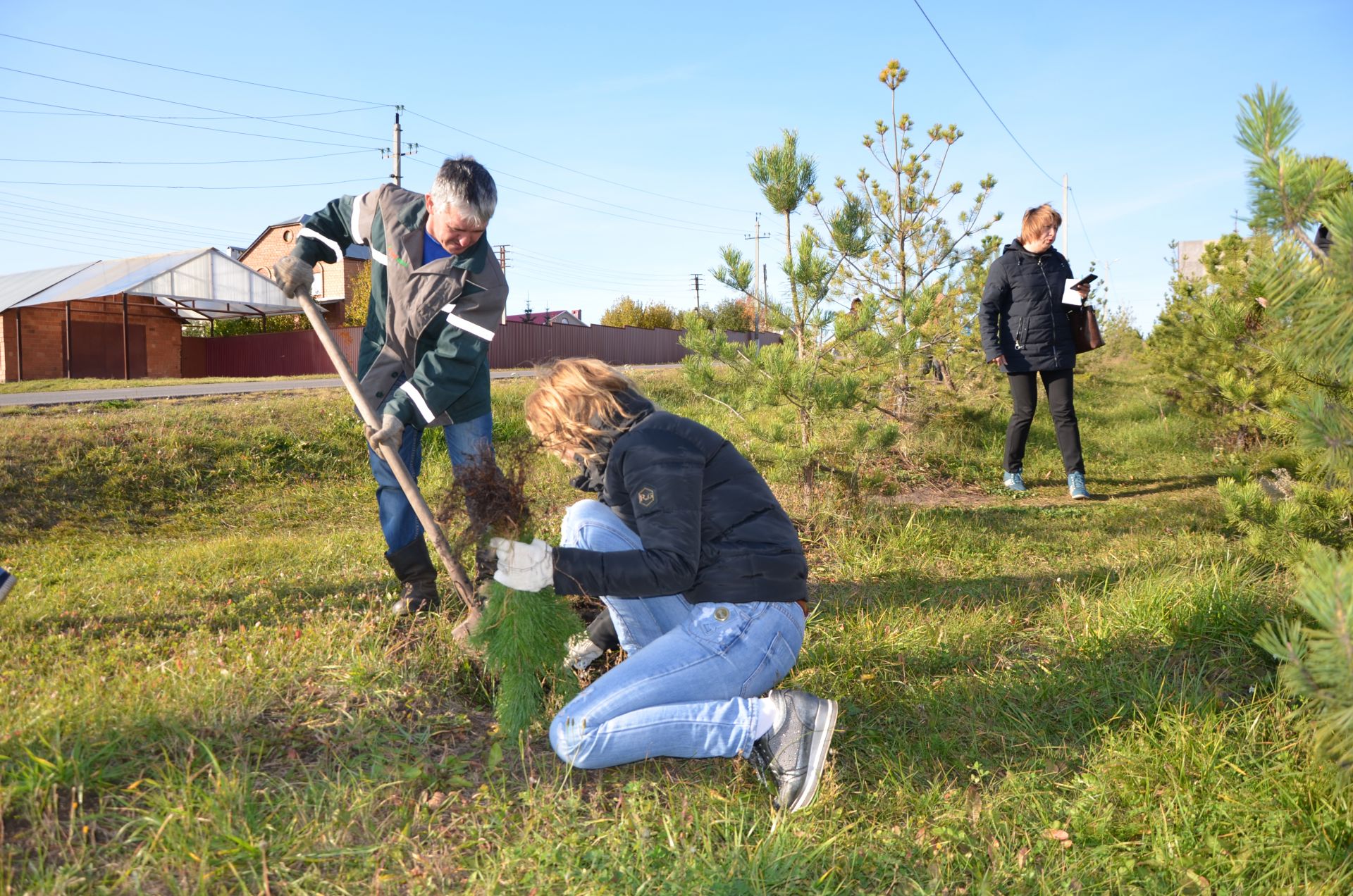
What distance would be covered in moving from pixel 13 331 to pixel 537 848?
1141 inches

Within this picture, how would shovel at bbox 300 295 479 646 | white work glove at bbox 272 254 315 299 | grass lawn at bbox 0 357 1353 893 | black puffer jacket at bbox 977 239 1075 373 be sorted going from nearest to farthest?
grass lawn at bbox 0 357 1353 893 → shovel at bbox 300 295 479 646 → white work glove at bbox 272 254 315 299 → black puffer jacket at bbox 977 239 1075 373

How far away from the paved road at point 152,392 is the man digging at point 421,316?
617 centimetres

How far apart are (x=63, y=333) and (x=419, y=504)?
28.8 m

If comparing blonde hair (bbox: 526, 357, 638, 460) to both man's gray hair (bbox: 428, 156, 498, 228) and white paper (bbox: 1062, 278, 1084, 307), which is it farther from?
white paper (bbox: 1062, 278, 1084, 307)

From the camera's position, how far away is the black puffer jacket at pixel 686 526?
2312mm

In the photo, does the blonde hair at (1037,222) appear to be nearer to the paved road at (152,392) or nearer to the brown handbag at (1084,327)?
the brown handbag at (1084,327)

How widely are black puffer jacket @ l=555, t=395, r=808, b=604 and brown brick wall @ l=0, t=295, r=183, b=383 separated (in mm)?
27776

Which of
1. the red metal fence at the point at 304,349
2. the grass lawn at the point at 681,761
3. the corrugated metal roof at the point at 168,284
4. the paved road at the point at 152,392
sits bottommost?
the grass lawn at the point at 681,761

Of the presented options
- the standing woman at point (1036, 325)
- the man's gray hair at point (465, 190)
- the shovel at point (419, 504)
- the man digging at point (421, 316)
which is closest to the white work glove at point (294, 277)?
the man digging at point (421, 316)

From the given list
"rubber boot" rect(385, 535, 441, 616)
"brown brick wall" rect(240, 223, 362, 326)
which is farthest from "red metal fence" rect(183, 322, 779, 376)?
"rubber boot" rect(385, 535, 441, 616)

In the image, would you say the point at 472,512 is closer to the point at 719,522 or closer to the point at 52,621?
the point at 719,522

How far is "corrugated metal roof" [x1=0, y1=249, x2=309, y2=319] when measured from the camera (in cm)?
2311

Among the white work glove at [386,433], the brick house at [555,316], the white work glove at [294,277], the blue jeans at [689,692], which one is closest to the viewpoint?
the blue jeans at [689,692]

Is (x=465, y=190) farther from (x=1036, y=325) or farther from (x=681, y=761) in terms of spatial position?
(x=1036, y=325)
